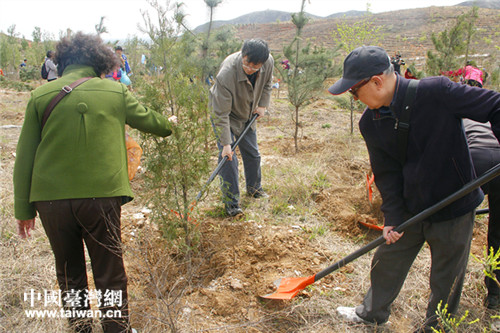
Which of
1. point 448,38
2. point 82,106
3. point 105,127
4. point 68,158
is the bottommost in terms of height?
point 68,158

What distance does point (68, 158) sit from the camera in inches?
71.6

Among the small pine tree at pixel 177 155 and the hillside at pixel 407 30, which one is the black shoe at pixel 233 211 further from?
the hillside at pixel 407 30

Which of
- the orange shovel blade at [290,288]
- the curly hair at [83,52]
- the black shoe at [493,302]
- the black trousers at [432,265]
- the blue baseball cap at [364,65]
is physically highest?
the curly hair at [83,52]

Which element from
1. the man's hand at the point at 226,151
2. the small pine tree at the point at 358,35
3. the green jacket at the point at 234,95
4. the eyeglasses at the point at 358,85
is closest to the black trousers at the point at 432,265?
the eyeglasses at the point at 358,85

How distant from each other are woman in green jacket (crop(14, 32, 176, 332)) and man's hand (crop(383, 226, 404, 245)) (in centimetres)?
163

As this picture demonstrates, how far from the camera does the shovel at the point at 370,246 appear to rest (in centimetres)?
172

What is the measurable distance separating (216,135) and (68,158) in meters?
1.39

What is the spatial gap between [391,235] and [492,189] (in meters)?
0.97

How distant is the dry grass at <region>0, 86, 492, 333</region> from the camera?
2328 mm

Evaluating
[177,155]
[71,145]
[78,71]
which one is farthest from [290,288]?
[78,71]

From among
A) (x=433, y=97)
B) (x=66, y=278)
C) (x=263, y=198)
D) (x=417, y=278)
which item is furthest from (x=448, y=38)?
(x=66, y=278)

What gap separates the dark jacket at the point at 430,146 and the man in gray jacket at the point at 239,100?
1.47 m

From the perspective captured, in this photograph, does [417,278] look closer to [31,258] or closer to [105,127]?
[105,127]

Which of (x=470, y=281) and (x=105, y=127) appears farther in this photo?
(x=470, y=281)
